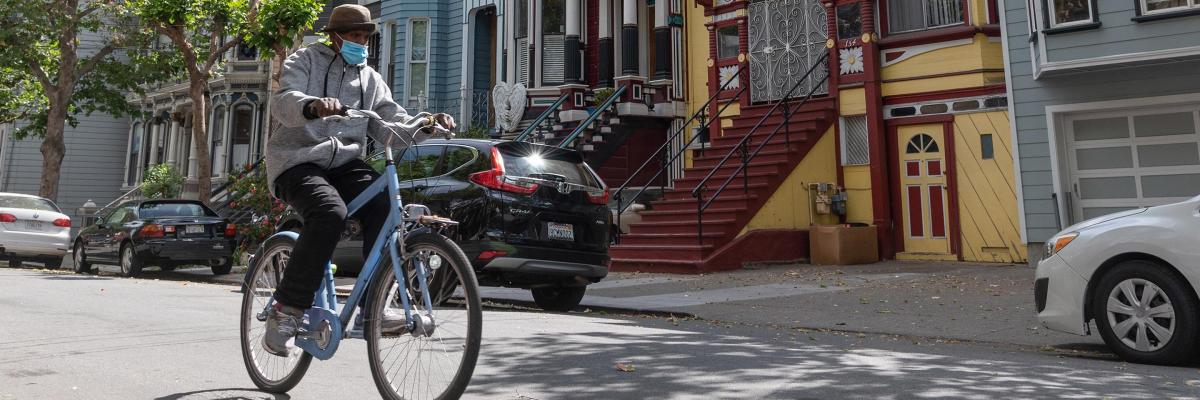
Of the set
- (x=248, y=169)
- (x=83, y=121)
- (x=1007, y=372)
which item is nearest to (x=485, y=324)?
(x=1007, y=372)

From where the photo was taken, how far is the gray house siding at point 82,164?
35812mm

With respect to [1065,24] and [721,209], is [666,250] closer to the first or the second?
[721,209]

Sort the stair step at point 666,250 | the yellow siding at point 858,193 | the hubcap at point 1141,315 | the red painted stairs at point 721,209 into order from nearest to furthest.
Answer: the hubcap at point 1141,315 < the stair step at point 666,250 < the red painted stairs at point 721,209 < the yellow siding at point 858,193

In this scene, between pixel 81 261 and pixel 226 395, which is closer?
pixel 226 395

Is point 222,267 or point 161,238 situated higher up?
point 161,238

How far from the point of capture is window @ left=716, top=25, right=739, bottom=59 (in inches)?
719

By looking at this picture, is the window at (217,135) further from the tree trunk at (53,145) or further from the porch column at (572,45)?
the porch column at (572,45)

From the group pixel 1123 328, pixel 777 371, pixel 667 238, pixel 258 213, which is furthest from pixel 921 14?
pixel 258 213

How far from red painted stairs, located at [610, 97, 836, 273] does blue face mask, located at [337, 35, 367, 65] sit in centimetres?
968

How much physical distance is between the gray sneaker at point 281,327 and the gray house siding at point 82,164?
36.4 m

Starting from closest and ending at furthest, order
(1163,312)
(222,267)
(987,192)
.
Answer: (1163,312) → (987,192) → (222,267)

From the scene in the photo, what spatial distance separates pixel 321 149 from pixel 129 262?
1317 centimetres

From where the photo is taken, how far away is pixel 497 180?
8.48 meters

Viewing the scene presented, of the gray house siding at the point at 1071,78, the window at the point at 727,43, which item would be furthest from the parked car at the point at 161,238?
the gray house siding at the point at 1071,78
